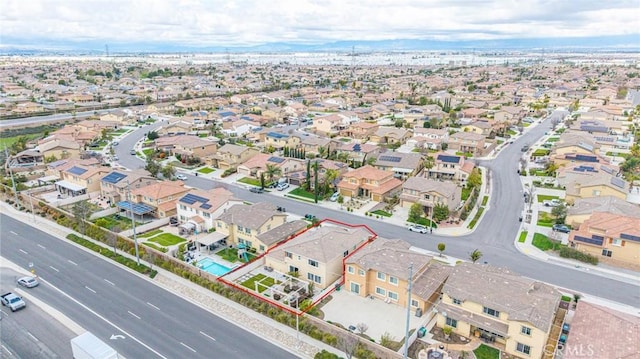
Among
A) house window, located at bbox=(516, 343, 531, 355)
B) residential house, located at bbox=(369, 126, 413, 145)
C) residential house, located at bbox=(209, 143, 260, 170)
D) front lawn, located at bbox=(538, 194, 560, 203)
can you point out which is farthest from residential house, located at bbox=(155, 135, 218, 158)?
house window, located at bbox=(516, 343, 531, 355)

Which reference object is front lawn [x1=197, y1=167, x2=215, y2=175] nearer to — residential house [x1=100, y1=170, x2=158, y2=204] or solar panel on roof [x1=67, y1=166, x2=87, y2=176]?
residential house [x1=100, y1=170, x2=158, y2=204]

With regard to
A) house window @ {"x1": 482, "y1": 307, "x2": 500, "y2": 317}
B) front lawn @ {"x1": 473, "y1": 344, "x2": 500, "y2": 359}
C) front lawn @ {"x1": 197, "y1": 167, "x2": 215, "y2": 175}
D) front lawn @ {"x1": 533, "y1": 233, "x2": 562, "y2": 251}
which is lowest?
front lawn @ {"x1": 473, "y1": 344, "x2": 500, "y2": 359}

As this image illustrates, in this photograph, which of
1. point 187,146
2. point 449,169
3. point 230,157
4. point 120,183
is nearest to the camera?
point 120,183

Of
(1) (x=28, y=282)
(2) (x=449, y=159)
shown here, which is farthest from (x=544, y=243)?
(1) (x=28, y=282)

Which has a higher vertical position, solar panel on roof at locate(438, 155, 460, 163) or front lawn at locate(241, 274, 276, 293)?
solar panel on roof at locate(438, 155, 460, 163)

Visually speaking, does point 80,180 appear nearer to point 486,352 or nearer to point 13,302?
point 13,302

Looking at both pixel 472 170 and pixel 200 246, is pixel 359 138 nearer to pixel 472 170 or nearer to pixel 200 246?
pixel 472 170
